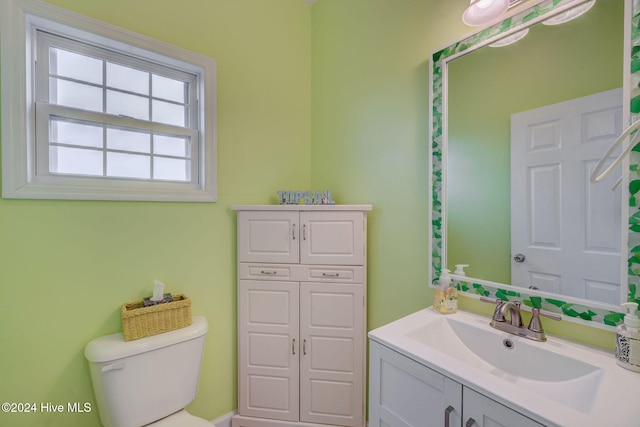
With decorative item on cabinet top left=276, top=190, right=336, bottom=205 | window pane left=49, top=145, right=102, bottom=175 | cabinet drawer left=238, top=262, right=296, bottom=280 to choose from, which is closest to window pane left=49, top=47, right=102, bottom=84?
window pane left=49, top=145, right=102, bottom=175

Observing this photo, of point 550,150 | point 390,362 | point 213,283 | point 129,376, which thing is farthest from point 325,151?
point 129,376

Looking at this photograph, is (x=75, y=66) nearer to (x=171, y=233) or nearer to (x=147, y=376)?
(x=171, y=233)

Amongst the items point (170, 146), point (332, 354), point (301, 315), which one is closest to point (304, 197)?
point (301, 315)

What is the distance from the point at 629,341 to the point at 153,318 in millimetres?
1730

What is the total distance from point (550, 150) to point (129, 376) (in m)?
1.91

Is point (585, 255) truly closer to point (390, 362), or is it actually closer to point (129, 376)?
point (390, 362)

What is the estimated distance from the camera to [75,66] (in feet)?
4.25

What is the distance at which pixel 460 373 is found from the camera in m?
0.76

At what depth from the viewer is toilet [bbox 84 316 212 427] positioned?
3.72 ft

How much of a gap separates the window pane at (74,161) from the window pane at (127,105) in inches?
9.6

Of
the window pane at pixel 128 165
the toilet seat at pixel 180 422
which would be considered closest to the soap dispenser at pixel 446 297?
the toilet seat at pixel 180 422

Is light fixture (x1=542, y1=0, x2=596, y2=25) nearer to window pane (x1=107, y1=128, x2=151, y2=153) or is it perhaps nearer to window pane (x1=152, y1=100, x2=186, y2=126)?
window pane (x1=152, y1=100, x2=186, y2=126)

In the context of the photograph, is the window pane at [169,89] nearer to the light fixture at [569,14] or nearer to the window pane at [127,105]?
the window pane at [127,105]

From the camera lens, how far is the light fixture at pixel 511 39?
1031 millimetres
